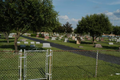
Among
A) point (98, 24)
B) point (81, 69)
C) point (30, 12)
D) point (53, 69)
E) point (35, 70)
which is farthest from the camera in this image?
point (98, 24)

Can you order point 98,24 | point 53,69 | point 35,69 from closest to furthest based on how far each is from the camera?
point 35,69, point 53,69, point 98,24

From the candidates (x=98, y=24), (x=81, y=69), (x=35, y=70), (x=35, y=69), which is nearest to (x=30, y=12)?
(x=35, y=69)

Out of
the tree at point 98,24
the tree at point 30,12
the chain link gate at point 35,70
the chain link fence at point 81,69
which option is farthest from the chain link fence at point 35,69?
the tree at point 98,24

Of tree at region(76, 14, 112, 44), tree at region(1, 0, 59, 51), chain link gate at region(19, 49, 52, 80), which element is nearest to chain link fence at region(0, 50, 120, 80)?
chain link gate at region(19, 49, 52, 80)

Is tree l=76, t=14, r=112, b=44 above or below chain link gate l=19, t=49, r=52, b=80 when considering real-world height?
above

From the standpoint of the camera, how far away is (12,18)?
42.0 feet

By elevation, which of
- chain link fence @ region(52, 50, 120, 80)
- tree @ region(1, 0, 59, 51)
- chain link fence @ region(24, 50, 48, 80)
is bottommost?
chain link fence @ region(52, 50, 120, 80)

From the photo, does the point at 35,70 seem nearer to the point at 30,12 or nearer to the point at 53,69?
the point at 53,69

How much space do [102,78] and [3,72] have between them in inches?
218

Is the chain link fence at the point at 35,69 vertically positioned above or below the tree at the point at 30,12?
below

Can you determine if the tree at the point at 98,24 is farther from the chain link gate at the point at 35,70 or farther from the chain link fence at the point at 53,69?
the chain link gate at the point at 35,70

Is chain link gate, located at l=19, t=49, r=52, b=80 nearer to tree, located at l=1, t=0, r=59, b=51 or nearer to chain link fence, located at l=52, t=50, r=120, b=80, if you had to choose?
chain link fence, located at l=52, t=50, r=120, b=80

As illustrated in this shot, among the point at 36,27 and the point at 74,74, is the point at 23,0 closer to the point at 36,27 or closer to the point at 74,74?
the point at 36,27

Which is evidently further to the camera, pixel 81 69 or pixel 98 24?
pixel 98 24
